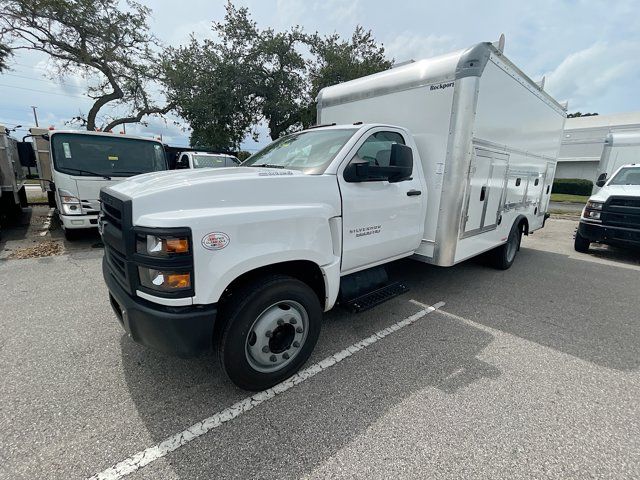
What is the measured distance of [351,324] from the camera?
369cm

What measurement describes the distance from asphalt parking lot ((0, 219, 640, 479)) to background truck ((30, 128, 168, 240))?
2.63m

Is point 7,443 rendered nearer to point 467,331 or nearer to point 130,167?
point 467,331

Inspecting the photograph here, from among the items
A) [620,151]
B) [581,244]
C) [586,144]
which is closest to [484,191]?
[581,244]

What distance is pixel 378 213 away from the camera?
3234 millimetres

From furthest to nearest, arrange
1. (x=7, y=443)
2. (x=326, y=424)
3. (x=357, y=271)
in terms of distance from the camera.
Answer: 1. (x=357, y=271)
2. (x=326, y=424)
3. (x=7, y=443)

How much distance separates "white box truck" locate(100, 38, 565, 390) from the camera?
81.2 inches

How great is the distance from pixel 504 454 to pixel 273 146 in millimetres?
3622

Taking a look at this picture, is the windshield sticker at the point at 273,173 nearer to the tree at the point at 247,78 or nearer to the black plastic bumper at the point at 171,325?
the black plastic bumper at the point at 171,325

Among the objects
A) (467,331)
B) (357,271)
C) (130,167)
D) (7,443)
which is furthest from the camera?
(130,167)

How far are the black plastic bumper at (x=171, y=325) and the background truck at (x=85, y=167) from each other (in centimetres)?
553

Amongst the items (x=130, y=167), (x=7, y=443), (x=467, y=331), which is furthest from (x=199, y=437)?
(x=130, y=167)

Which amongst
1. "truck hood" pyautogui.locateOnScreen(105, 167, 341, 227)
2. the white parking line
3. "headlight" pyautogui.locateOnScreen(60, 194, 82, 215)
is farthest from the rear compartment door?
"headlight" pyautogui.locateOnScreen(60, 194, 82, 215)

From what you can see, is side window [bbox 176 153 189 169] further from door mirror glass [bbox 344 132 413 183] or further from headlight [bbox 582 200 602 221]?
headlight [bbox 582 200 602 221]

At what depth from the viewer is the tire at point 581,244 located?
759 centimetres
